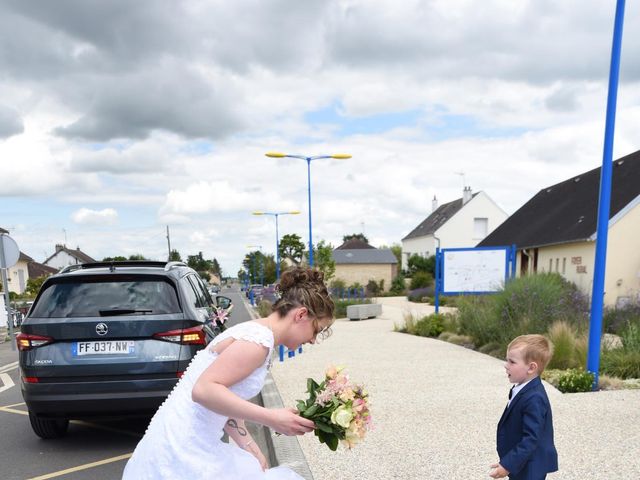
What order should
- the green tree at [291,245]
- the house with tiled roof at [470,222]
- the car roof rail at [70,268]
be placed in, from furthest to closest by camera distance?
the green tree at [291,245] < the house with tiled roof at [470,222] < the car roof rail at [70,268]

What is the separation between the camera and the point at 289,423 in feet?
6.54

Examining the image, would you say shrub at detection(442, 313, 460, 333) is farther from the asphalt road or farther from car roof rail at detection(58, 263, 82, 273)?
car roof rail at detection(58, 263, 82, 273)

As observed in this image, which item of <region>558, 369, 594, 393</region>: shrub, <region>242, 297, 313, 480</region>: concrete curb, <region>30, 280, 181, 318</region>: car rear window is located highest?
<region>30, 280, 181, 318</region>: car rear window

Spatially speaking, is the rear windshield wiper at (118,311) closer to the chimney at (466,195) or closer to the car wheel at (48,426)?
the car wheel at (48,426)

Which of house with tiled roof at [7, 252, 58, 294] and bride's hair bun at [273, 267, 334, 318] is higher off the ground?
bride's hair bun at [273, 267, 334, 318]

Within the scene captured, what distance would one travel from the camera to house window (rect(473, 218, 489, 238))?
48969 millimetres

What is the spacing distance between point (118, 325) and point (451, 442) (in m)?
3.24

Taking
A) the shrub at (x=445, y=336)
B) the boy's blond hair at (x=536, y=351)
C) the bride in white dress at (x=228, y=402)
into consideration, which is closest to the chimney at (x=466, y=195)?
the shrub at (x=445, y=336)

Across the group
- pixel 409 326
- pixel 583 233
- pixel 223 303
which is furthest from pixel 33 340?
pixel 583 233

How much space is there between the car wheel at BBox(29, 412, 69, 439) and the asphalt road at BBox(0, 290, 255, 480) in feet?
0.25

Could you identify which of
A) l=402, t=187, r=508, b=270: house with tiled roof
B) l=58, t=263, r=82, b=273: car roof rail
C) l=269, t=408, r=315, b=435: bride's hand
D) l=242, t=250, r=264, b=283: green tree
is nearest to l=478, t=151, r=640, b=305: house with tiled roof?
l=58, t=263, r=82, b=273: car roof rail

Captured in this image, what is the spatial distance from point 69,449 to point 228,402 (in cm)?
448

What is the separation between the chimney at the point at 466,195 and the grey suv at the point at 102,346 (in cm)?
4702

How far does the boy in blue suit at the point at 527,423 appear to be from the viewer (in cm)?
283
